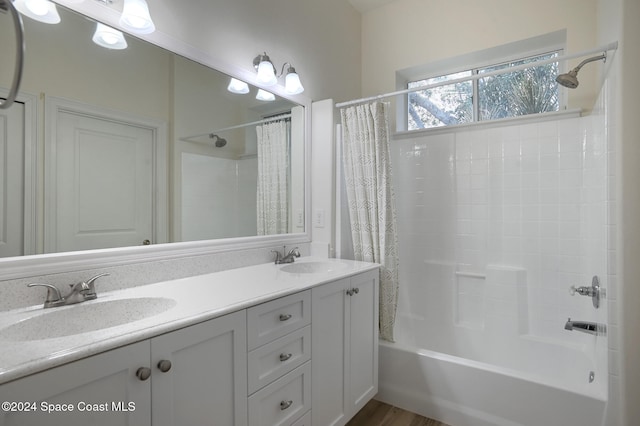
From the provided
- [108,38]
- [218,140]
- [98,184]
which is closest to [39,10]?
[108,38]

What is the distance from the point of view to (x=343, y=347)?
162 centimetres

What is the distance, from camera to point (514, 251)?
7.63ft

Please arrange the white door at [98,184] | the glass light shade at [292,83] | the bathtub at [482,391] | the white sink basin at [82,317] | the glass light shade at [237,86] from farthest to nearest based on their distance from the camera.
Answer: the glass light shade at [292,83], the glass light shade at [237,86], the bathtub at [482,391], the white door at [98,184], the white sink basin at [82,317]

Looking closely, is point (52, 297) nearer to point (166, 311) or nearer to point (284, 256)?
point (166, 311)

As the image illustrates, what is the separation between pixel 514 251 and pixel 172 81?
2404 mm

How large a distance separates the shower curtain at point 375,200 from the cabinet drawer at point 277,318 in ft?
2.71

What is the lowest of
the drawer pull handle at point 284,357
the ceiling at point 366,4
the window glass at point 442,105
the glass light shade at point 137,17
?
the drawer pull handle at point 284,357

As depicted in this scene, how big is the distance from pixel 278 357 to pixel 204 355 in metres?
0.35

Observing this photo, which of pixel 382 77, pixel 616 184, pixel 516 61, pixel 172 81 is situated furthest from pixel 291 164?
pixel 516 61

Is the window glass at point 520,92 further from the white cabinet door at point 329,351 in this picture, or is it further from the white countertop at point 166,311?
the white cabinet door at point 329,351

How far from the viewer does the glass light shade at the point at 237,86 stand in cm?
182

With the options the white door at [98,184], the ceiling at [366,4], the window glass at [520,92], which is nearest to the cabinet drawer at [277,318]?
the white door at [98,184]

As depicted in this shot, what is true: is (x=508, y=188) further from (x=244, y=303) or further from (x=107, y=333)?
(x=107, y=333)

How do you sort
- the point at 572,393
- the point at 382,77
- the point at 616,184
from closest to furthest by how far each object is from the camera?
the point at 616,184 → the point at 572,393 → the point at 382,77
